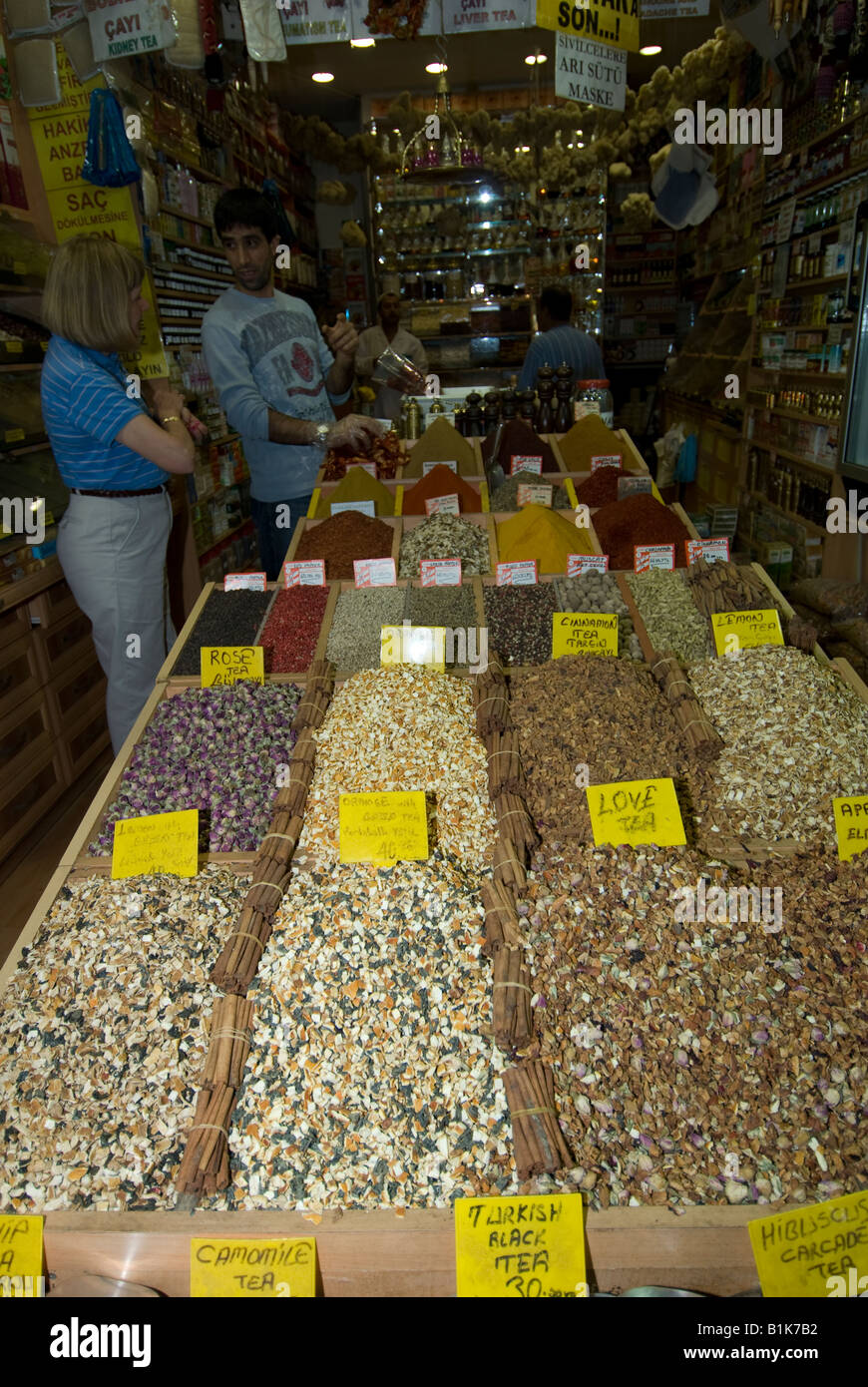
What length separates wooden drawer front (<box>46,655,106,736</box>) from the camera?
138 inches

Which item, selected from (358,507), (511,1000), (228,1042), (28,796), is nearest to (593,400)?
(358,507)

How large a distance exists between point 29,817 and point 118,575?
3.68ft

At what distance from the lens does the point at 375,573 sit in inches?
95.8

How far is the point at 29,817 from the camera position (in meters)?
3.26

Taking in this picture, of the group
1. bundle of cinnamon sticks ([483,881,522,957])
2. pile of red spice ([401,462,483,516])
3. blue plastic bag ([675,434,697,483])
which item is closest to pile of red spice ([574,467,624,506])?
pile of red spice ([401,462,483,516])

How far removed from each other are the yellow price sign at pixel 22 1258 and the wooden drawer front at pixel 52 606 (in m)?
2.65

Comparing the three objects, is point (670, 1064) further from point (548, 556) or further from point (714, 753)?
point (548, 556)

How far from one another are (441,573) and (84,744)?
2.15m

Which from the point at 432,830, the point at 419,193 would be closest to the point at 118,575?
the point at 432,830

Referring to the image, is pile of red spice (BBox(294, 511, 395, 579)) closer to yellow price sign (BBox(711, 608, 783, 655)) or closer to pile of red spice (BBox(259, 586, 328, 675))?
pile of red spice (BBox(259, 586, 328, 675))

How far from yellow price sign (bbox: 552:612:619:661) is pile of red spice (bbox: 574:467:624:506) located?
1185 mm

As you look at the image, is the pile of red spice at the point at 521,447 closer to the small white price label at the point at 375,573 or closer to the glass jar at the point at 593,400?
the glass jar at the point at 593,400

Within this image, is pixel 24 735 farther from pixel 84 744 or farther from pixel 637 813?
pixel 637 813
